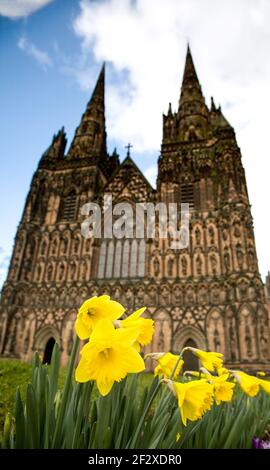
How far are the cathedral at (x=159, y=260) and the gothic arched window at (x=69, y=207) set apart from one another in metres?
0.08

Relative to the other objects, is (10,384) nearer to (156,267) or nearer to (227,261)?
(156,267)

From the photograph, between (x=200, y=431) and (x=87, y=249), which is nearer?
(x=200, y=431)

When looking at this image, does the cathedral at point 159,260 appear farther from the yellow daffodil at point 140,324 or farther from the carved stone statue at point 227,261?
the yellow daffodil at point 140,324

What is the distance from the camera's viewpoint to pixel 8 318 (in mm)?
17906

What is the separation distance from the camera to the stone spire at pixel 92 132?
2608cm

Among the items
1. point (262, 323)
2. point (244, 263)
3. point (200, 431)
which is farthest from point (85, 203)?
point (200, 431)

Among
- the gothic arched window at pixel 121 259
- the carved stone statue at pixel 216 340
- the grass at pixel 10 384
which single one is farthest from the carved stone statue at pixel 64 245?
the grass at pixel 10 384

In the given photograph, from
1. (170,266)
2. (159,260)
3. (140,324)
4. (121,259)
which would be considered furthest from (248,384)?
(121,259)

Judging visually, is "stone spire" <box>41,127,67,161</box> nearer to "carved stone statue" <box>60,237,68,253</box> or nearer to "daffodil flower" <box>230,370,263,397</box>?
"carved stone statue" <box>60,237,68,253</box>

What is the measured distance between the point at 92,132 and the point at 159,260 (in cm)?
1547
